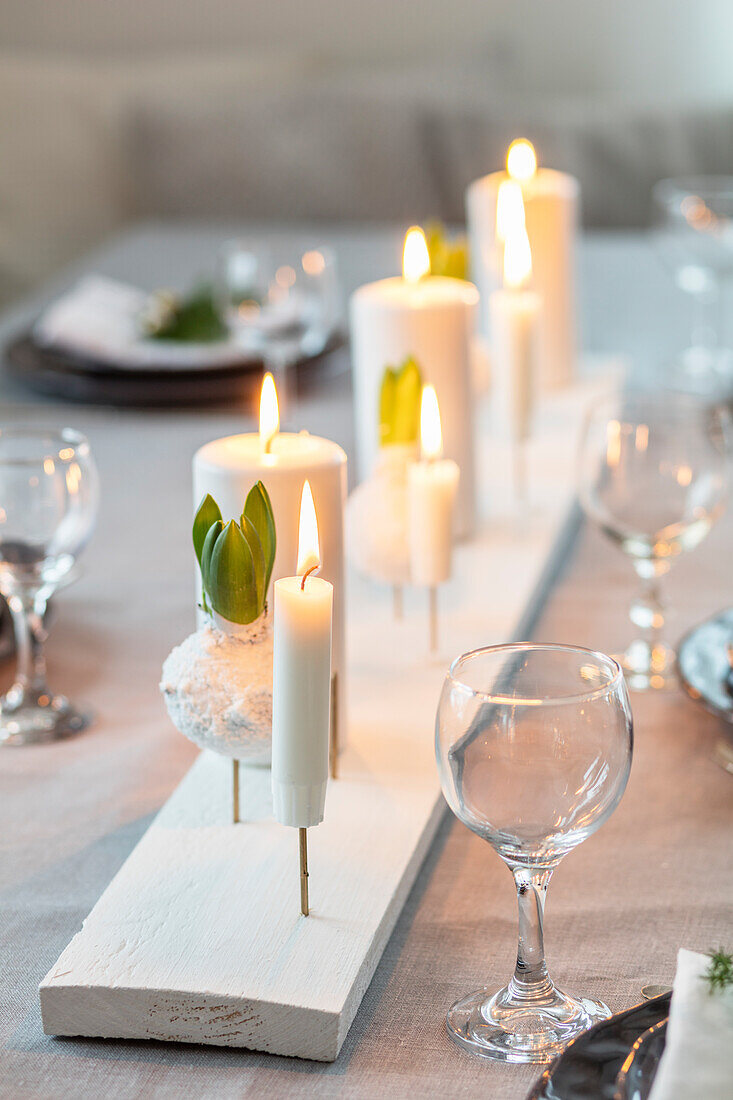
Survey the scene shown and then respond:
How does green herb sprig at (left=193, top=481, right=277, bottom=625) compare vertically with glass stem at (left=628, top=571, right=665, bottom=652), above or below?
above

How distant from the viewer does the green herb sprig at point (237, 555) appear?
628 millimetres

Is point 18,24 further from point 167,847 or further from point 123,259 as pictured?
point 167,847

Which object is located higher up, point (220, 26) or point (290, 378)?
point (220, 26)

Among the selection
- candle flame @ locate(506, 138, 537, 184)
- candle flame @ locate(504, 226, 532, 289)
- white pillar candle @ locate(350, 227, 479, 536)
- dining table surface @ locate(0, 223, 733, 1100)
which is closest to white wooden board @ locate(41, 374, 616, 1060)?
dining table surface @ locate(0, 223, 733, 1100)

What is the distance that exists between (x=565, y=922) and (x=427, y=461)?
31cm

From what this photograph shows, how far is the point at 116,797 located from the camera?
2.48 ft

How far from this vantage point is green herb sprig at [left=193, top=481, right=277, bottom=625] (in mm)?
628

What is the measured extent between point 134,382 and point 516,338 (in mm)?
547

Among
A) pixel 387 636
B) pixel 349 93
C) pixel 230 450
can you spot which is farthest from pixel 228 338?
pixel 349 93

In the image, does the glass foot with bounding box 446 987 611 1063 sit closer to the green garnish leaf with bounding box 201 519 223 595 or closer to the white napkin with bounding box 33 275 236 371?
the green garnish leaf with bounding box 201 519 223 595

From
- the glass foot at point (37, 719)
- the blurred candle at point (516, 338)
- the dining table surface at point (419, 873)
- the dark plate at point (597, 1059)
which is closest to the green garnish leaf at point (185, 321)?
the dining table surface at point (419, 873)

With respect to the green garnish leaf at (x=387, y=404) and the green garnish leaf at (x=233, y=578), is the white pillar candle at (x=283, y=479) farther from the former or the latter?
the green garnish leaf at (x=387, y=404)

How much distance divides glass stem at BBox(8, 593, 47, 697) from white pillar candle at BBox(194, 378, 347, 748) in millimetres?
186

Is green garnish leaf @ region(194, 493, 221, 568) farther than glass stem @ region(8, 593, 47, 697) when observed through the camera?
No
